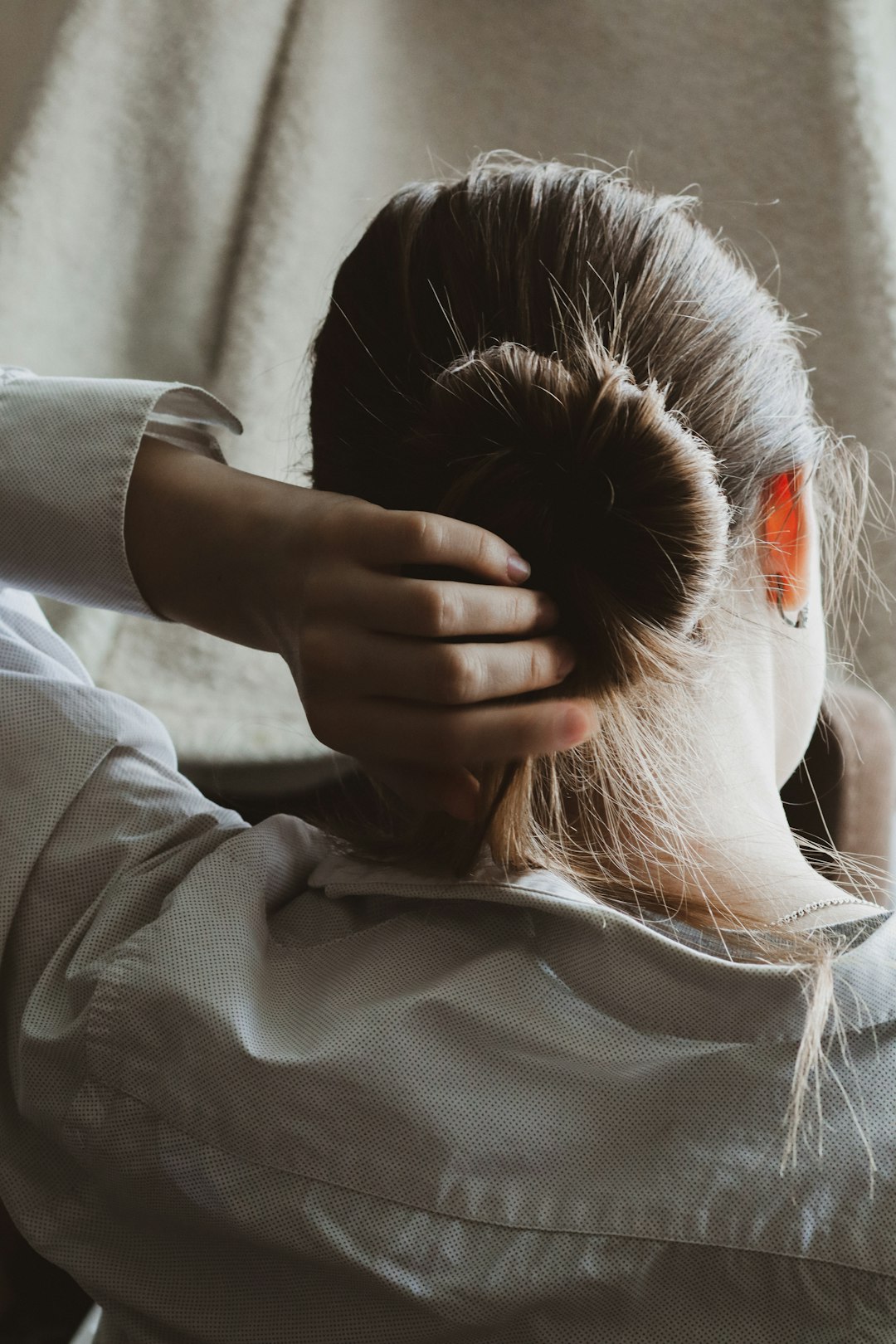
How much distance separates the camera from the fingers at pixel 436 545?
1.39ft

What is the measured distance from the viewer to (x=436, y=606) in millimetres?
416

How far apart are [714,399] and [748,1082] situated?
0.31 meters

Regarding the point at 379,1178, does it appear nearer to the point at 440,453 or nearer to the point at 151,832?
the point at 151,832

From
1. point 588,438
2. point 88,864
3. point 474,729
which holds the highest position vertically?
point 588,438

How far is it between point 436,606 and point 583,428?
0.10 meters

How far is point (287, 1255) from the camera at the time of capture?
1.55 ft

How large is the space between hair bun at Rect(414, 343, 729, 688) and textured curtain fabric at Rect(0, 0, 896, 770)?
0.60 m

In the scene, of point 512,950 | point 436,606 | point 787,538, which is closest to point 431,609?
point 436,606

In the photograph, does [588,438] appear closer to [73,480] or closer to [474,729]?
[474,729]

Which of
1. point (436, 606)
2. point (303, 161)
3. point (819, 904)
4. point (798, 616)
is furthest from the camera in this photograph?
point (303, 161)

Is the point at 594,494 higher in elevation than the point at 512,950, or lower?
higher

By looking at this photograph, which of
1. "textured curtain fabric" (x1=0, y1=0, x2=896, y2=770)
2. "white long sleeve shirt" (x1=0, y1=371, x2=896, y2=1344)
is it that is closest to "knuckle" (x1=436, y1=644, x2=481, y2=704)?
"white long sleeve shirt" (x1=0, y1=371, x2=896, y2=1344)

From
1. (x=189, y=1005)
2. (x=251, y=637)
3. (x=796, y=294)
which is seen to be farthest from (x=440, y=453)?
(x=796, y=294)

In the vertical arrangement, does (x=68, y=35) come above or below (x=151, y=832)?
above
